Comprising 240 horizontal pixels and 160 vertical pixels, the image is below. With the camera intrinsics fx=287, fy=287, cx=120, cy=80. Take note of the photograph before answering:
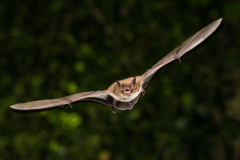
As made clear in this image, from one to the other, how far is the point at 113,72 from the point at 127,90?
2308 mm

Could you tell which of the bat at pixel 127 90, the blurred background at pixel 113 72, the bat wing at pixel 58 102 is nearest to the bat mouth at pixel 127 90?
the bat at pixel 127 90

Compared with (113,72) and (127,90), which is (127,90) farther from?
(113,72)

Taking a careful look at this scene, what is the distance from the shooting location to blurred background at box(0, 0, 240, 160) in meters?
4.06

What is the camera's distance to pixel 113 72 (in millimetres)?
4219

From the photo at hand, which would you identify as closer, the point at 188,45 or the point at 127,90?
the point at 188,45

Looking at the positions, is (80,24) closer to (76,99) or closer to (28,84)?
(28,84)

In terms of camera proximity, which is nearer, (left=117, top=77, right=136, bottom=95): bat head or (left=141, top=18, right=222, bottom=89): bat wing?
(left=141, top=18, right=222, bottom=89): bat wing

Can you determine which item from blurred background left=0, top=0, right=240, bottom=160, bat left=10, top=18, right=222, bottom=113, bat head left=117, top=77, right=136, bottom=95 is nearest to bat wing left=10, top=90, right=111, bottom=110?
bat left=10, top=18, right=222, bottom=113

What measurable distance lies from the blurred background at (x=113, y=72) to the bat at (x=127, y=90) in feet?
6.20

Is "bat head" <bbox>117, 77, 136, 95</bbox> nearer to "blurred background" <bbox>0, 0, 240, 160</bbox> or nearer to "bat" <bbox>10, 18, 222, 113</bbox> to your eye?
"bat" <bbox>10, 18, 222, 113</bbox>

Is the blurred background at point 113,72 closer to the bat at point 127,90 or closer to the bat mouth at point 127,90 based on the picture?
the bat at point 127,90

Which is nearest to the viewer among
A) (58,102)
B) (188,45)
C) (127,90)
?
(188,45)

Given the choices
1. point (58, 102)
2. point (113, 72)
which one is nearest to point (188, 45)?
point (58, 102)

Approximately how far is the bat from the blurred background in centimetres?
189
